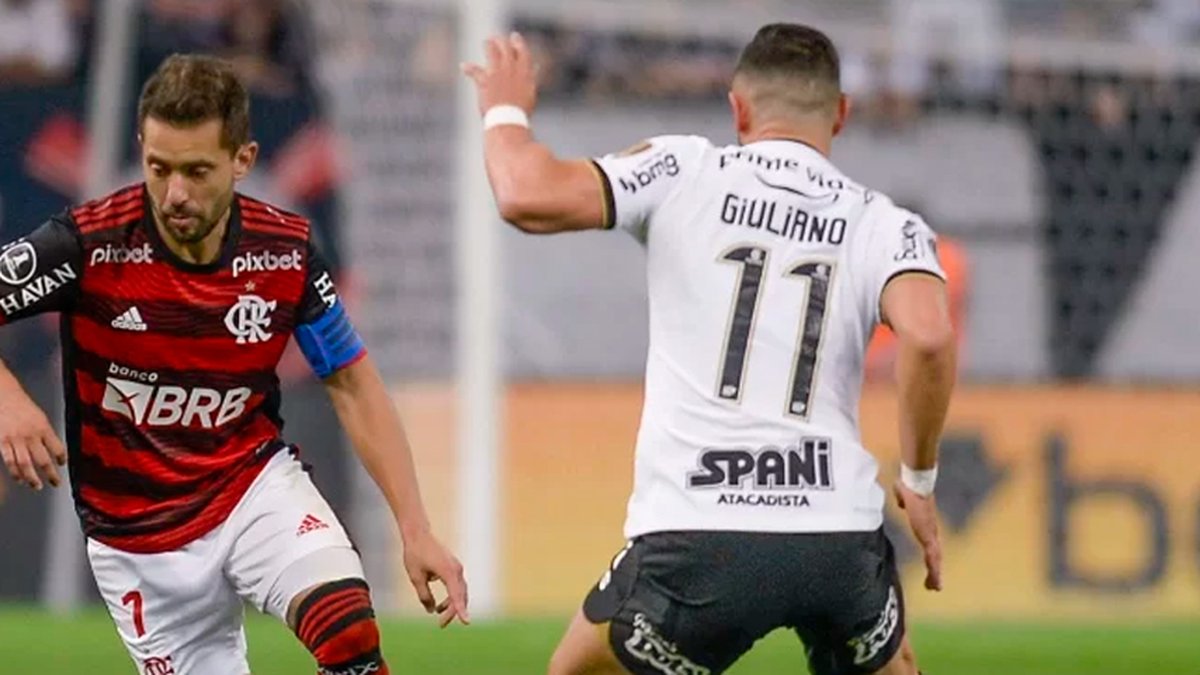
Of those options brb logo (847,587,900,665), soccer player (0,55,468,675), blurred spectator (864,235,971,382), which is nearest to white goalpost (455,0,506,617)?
blurred spectator (864,235,971,382)

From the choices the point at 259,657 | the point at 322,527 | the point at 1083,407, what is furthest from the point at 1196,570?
the point at 322,527

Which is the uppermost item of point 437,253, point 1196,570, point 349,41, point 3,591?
point 349,41

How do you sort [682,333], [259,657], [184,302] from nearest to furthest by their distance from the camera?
[682,333] → [184,302] → [259,657]

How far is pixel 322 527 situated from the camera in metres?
5.93

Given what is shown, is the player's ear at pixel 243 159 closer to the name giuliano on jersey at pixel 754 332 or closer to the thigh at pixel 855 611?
the name giuliano on jersey at pixel 754 332

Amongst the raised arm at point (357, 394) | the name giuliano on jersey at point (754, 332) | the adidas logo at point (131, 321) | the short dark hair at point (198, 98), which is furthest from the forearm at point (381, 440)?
the name giuliano on jersey at point (754, 332)

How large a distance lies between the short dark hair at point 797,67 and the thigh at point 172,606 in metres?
1.70

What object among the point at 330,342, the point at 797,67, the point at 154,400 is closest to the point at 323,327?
the point at 330,342

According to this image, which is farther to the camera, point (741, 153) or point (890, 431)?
point (890, 431)

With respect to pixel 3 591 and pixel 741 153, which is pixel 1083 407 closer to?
pixel 3 591

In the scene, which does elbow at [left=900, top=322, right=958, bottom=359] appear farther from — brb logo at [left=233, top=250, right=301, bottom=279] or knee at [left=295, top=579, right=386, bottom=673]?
brb logo at [left=233, top=250, right=301, bottom=279]

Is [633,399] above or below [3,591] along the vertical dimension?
above

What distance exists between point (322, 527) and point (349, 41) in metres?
9.18

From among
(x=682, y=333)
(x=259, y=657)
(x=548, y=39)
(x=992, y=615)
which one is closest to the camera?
(x=682, y=333)
